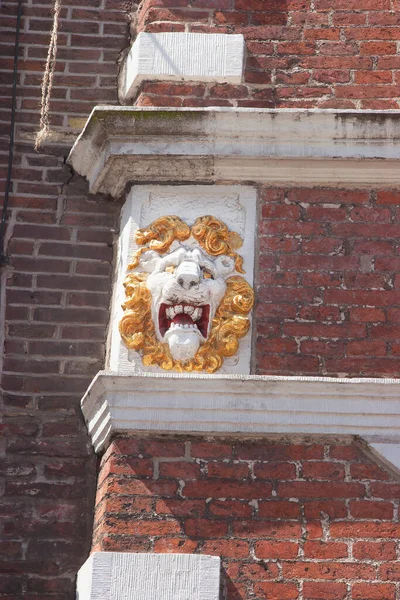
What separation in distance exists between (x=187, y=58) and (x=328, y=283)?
3.85ft

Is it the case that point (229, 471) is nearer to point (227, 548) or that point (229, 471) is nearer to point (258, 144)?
point (227, 548)

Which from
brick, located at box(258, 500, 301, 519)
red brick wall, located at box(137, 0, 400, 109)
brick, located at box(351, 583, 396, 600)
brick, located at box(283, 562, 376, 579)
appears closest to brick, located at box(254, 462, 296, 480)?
brick, located at box(258, 500, 301, 519)

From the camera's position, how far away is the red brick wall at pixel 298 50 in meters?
6.06

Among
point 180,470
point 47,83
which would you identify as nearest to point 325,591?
point 180,470

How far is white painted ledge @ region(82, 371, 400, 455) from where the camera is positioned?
5402 mm

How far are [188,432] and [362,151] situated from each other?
1.35m

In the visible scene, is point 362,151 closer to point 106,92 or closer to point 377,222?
point 377,222

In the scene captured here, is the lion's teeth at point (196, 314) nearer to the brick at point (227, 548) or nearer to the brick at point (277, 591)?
the brick at point (227, 548)

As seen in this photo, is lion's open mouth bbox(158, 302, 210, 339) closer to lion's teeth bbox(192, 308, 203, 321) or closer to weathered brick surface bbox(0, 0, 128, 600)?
lion's teeth bbox(192, 308, 203, 321)

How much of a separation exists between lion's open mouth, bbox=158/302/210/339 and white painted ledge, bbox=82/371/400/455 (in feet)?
0.87

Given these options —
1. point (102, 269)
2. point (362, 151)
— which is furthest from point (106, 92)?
point (362, 151)

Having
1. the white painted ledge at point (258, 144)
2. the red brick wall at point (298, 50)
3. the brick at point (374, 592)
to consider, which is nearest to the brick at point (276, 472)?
the brick at point (374, 592)

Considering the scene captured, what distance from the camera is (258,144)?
5.86 m

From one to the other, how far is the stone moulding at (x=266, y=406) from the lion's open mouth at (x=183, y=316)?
0.27 m
